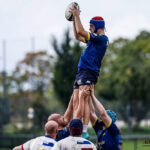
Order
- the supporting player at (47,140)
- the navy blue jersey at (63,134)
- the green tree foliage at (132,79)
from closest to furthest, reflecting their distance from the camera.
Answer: the supporting player at (47,140)
the navy blue jersey at (63,134)
the green tree foliage at (132,79)

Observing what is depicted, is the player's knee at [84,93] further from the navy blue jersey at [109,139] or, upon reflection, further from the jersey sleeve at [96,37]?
the jersey sleeve at [96,37]

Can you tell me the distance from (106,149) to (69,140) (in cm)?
122

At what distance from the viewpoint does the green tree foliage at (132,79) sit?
35.3m

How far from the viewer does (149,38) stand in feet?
129

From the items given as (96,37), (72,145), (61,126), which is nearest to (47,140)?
(72,145)

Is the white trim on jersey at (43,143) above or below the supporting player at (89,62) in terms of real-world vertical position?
below

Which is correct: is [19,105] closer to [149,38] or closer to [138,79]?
[138,79]

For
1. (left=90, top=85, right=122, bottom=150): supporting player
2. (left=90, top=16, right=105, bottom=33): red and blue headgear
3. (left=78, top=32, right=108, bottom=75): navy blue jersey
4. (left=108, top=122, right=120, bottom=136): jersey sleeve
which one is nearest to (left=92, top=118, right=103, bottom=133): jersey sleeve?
(left=90, top=85, right=122, bottom=150): supporting player

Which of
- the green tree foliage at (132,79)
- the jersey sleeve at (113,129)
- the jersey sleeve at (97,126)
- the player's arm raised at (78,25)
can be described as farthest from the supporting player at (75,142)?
the green tree foliage at (132,79)

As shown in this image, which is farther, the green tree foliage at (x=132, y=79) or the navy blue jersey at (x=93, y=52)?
the green tree foliage at (x=132, y=79)

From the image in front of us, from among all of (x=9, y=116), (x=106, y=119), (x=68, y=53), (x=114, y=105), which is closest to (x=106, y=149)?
(x=106, y=119)

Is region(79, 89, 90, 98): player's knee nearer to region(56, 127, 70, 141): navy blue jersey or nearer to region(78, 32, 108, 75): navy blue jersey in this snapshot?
region(78, 32, 108, 75): navy blue jersey

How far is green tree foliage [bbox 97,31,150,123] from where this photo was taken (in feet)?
116

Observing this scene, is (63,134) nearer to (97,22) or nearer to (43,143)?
(43,143)
